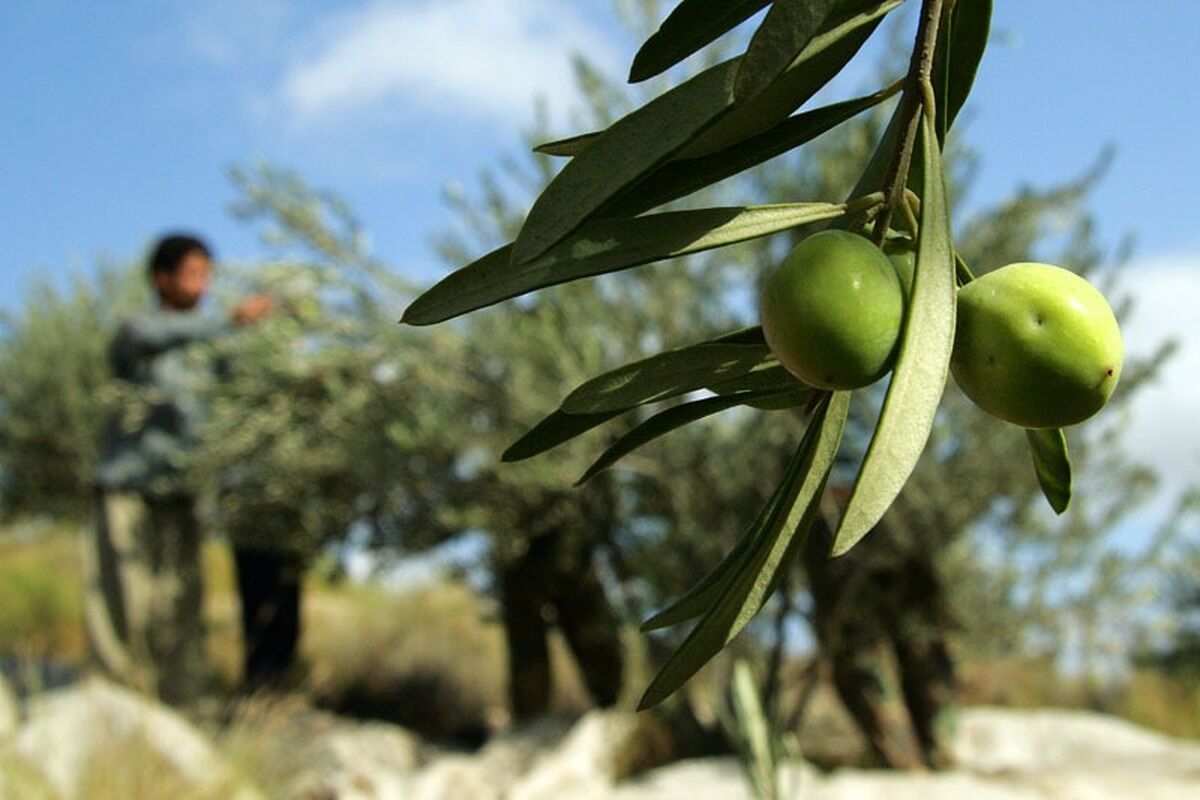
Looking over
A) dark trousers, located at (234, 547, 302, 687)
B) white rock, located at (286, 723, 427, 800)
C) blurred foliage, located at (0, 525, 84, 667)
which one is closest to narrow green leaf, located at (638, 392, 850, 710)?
white rock, located at (286, 723, 427, 800)

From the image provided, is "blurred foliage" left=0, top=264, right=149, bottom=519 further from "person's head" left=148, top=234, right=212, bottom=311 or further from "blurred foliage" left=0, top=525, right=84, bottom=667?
"person's head" left=148, top=234, right=212, bottom=311

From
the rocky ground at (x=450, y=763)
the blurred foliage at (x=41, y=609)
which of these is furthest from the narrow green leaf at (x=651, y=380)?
the blurred foliage at (x=41, y=609)

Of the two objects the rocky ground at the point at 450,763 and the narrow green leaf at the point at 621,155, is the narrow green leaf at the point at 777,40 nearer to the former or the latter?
the narrow green leaf at the point at 621,155

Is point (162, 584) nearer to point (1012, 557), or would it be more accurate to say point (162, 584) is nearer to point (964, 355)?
point (1012, 557)

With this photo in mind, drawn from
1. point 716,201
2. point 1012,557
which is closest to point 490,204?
point 716,201

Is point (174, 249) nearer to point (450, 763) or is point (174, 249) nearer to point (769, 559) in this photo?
point (450, 763)
